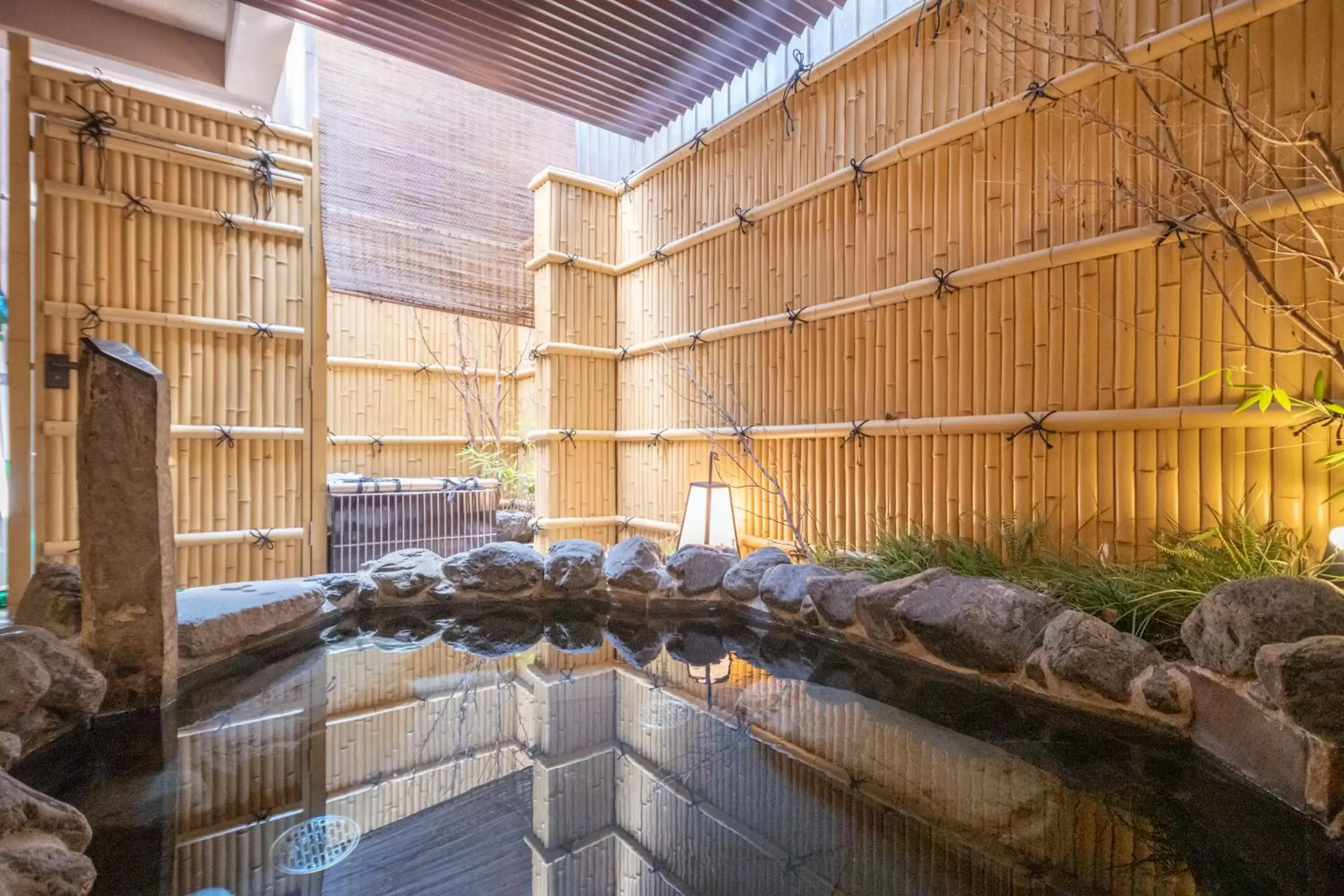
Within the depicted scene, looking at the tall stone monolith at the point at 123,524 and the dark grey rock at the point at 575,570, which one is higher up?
the tall stone monolith at the point at 123,524

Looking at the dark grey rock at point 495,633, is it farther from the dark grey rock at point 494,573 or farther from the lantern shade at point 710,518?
the lantern shade at point 710,518

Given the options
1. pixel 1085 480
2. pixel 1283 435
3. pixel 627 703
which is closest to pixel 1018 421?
pixel 1085 480

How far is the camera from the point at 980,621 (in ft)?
7.40

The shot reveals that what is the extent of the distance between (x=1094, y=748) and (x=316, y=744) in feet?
7.54

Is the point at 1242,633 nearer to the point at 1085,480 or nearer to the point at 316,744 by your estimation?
the point at 1085,480

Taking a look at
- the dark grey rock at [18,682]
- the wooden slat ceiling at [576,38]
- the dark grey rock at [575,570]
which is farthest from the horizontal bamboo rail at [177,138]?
the dark grey rock at [18,682]

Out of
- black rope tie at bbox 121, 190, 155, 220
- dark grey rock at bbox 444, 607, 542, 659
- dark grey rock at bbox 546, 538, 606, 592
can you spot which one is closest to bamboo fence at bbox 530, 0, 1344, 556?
dark grey rock at bbox 546, 538, 606, 592

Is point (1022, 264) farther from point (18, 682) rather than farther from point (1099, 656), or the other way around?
A: point (18, 682)

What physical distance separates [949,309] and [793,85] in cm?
186

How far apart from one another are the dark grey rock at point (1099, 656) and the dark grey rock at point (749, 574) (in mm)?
1366

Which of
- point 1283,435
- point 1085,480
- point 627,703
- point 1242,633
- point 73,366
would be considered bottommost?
point 627,703

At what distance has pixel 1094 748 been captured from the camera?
71.2 inches

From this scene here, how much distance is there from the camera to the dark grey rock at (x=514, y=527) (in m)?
5.60

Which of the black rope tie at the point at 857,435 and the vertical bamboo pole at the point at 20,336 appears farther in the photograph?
the black rope tie at the point at 857,435
